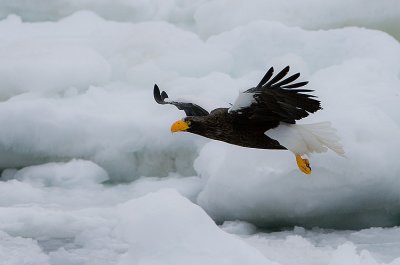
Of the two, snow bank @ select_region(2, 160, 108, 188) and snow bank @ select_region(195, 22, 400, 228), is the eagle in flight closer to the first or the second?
snow bank @ select_region(195, 22, 400, 228)

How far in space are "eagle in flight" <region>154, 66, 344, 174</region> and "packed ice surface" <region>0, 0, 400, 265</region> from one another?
0.64ft

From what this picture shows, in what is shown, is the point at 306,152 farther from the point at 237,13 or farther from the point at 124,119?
the point at 237,13

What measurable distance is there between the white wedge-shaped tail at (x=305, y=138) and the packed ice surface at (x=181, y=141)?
0.30m

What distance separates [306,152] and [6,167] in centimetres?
352

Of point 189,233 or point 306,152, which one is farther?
point 189,233

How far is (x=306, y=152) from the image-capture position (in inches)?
128

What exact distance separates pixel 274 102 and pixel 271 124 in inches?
7.8

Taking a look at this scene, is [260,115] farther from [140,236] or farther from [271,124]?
[140,236]

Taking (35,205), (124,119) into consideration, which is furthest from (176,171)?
(35,205)

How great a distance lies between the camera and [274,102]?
307 centimetres

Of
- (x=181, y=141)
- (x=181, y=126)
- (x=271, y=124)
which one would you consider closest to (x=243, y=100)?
(x=271, y=124)

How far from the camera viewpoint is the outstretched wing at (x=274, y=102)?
3021 millimetres

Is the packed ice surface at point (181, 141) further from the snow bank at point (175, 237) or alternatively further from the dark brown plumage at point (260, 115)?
the dark brown plumage at point (260, 115)

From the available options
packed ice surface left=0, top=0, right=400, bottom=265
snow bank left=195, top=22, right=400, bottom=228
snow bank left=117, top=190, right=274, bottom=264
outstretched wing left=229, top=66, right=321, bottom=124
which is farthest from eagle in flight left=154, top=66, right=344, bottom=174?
snow bank left=195, top=22, right=400, bottom=228
